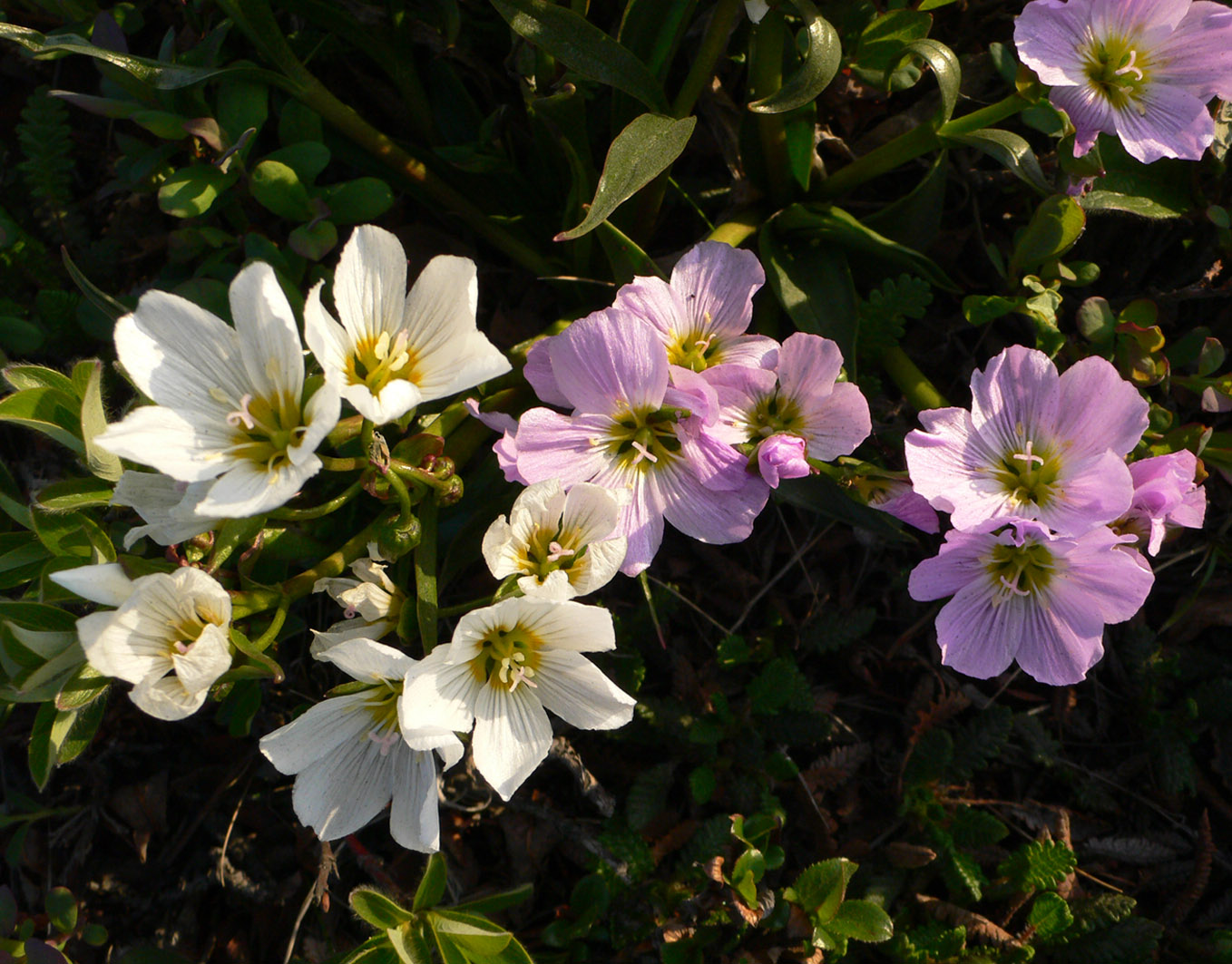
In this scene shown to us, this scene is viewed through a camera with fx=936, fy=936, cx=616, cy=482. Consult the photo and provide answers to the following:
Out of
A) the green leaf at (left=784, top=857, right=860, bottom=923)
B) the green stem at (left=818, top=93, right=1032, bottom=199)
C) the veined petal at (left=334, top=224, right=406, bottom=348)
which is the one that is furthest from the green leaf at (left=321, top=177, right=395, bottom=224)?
the green leaf at (left=784, top=857, right=860, bottom=923)

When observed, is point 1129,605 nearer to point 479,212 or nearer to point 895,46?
point 895,46

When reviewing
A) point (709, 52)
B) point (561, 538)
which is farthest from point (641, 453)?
point (709, 52)

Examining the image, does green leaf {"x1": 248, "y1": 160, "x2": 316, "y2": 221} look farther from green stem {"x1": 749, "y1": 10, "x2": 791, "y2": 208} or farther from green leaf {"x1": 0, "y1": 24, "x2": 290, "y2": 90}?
green stem {"x1": 749, "y1": 10, "x2": 791, "y2": 208}

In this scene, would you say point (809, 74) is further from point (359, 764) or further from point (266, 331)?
point (359, 764)

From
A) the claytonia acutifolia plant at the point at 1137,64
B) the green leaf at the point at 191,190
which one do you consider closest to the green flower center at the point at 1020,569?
the claytonia acutifolia plant at the point at 1137,64

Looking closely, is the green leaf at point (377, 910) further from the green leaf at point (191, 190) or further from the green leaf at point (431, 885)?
the green leaf at point (191, 190)
